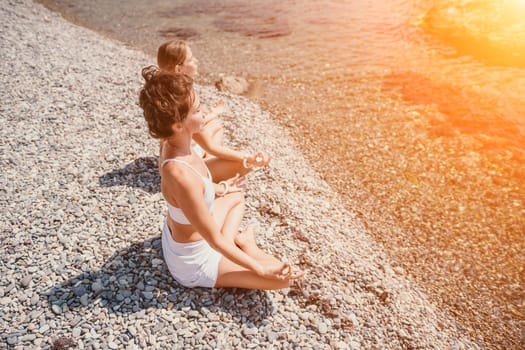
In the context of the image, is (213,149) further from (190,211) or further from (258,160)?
(190,211)

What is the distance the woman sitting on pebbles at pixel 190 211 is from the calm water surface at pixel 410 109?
12.2 ft

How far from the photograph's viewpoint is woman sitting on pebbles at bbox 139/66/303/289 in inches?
137

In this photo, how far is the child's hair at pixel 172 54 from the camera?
231 inches

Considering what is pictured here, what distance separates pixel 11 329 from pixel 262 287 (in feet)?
10.0

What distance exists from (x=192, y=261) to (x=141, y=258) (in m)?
1.33

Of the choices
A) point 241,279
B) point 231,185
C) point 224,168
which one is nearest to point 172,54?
point 224,168

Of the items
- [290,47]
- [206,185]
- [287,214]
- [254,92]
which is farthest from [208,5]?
[206,185]

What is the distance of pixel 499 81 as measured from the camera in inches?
494

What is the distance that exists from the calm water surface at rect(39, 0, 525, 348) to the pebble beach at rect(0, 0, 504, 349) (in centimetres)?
90

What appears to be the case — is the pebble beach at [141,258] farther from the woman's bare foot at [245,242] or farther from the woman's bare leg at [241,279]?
the woman's bare foot at [245,242]

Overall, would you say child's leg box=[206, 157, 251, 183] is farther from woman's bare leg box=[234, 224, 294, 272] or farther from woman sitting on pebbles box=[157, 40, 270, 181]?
woman's bare leg box=[234, 224, 294, 272]

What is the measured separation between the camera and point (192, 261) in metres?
4.38

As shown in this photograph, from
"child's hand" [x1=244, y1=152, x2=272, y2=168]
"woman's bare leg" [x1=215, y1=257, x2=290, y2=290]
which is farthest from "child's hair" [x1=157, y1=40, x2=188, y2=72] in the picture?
"woman's bare leg" [x1=215, y1=257, x2=290, y2=290]

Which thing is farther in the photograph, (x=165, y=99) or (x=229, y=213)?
(x=229, y=213)
